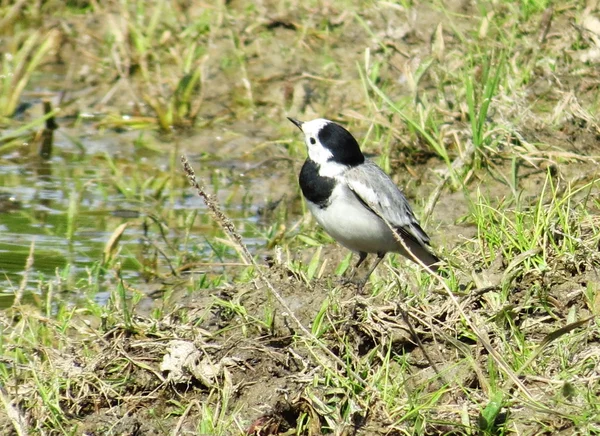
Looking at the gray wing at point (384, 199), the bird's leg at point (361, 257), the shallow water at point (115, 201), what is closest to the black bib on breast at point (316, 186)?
the gray wing at point (384, 199)

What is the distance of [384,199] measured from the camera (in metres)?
6.06

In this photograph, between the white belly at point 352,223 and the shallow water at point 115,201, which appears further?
the shallow water at point 115,201

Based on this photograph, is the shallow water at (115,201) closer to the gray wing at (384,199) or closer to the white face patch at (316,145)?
the white face patch at (316,145)

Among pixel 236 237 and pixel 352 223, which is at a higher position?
pixel 236 237

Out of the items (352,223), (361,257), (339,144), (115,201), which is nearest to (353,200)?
(352,223)

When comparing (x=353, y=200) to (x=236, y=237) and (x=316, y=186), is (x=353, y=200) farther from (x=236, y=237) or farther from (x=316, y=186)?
(x=236, y=237)

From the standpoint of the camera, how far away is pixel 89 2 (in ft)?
36.2

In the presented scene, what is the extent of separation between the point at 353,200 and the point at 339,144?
14.5 inches

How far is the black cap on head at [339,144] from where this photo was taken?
242 inches

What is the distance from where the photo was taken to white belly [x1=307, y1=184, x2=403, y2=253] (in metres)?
5.88

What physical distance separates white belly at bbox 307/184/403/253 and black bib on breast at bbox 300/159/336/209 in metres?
0.03

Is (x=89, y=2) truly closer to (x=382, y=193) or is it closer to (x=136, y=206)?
(x=136, y=206)

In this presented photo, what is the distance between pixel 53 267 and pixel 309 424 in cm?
309

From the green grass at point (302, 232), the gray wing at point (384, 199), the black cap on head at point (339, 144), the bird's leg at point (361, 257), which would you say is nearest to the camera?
the green grass at point (302, 232)
